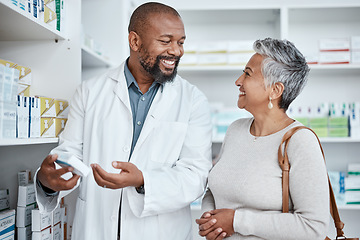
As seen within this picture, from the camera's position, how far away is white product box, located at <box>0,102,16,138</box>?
1244mm

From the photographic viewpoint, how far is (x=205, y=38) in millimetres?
3193

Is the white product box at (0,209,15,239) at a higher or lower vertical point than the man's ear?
lower

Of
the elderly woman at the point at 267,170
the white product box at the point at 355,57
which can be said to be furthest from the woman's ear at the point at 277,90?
the white product box at the point at 355,57

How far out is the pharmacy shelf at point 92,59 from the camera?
6.71ft

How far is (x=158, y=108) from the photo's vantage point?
1.64m

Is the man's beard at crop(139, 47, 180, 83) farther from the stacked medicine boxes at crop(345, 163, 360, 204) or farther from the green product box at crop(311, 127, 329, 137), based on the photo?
the stacked medicine boxes at crop(345, 163, 360, 204)

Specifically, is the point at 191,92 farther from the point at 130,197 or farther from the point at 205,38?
the point at 205,38

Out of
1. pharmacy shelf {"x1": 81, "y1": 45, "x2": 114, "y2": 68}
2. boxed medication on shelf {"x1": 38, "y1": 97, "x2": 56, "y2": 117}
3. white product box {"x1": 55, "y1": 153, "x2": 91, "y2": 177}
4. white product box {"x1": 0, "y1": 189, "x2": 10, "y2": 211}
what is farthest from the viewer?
pharmacy shelf {"x1": 81, "y1": 45, "x2": 114, "y2": 68}

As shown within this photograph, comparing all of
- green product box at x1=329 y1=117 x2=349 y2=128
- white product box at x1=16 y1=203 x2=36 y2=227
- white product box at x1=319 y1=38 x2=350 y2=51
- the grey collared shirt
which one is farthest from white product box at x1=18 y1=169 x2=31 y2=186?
white product box at x1=319 y1=38 x2=350 y2=51

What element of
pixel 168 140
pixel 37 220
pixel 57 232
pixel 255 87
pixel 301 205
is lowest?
pixel 57 232

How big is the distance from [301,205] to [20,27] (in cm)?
129

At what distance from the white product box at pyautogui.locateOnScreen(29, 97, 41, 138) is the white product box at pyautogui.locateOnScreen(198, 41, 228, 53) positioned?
1554mm

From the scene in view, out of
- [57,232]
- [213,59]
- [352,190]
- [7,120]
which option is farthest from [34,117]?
[352,190]

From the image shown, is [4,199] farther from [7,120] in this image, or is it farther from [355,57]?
[355,57]
